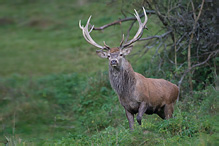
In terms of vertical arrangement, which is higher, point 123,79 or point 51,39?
point 123,79

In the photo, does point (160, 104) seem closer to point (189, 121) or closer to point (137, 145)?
point (189, 121)

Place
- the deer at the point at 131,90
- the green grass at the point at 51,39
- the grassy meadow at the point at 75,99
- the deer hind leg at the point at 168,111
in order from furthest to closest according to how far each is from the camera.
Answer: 1. the green grass at the point at 51,39
2. the deer hind leg at the point at 168,111
3. the deer at the point at 131,90
4. the grassy meadow at the point at 75,99

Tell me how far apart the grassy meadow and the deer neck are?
78cm

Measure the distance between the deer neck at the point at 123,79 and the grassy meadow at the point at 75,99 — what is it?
78 cm

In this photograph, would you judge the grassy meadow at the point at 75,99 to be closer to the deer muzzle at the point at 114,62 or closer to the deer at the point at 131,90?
the deer at the point at 131,90

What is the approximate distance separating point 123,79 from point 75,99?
4.23m

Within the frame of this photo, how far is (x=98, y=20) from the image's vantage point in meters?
17.8

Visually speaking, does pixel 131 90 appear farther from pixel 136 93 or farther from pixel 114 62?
pixel 114 62

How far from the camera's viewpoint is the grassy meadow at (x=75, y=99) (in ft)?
23.6

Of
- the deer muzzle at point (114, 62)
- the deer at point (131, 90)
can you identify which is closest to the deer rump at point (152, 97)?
the deer at point (131, 90)

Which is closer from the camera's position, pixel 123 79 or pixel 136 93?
pixel 136 93

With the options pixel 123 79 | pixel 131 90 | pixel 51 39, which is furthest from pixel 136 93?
pixel 51 39

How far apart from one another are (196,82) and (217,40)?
1.24 metres

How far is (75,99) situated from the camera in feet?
40.0
